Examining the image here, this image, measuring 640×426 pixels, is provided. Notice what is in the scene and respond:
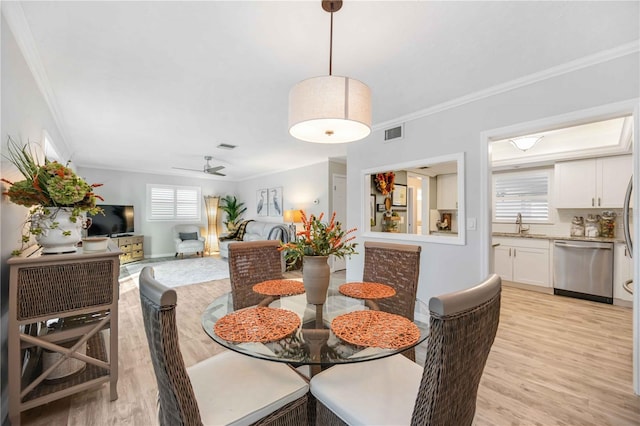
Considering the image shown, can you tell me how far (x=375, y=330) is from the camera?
124 cm

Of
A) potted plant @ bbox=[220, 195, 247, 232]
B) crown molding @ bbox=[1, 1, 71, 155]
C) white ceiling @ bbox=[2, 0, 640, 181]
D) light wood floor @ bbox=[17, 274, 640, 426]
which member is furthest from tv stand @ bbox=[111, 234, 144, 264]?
crown molding @ bbox=[1, 1, 71, 155]

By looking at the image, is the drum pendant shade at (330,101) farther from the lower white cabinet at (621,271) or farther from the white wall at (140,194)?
the white wall at (140,194)

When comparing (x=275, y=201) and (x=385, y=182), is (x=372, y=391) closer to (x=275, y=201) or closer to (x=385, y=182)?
(x=385, y=182)

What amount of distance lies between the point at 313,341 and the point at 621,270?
15.3 ft

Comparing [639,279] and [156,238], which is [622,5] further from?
[156,238]

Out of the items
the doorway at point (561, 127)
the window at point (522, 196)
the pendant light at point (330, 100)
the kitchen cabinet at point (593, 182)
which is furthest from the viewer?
the window at point (522, 196)

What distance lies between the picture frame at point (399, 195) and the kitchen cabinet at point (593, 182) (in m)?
2.47

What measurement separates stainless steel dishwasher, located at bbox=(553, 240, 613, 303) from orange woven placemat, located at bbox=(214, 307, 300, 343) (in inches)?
178

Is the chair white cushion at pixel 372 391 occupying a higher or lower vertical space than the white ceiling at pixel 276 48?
lower

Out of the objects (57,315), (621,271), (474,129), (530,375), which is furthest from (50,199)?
(621,271)

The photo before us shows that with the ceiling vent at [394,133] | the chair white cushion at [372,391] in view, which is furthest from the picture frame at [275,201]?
the chair white cushion at [372,391]

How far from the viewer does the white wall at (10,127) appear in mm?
1588

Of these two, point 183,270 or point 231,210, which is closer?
point 183,270

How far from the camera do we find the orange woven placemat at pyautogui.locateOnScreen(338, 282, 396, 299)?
1758mm
